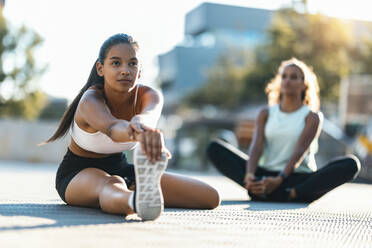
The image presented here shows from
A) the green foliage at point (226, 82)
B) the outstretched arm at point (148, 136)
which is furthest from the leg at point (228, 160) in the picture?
the green foliage at point (226, 82)

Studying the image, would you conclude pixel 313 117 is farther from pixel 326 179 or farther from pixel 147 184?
pixel 147 184

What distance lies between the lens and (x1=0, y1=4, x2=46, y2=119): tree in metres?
28.6

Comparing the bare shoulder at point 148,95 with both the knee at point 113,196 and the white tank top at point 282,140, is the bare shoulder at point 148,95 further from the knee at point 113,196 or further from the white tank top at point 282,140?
the white tank top at point 282,140

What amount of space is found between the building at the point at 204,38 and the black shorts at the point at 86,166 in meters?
42.2

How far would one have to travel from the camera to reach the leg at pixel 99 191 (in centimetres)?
303

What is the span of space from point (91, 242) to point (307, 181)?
318cm

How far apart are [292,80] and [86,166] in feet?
7.68

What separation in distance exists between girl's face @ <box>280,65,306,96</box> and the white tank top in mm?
203

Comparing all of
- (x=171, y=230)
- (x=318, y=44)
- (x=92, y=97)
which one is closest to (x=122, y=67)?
(x=92, y=97)

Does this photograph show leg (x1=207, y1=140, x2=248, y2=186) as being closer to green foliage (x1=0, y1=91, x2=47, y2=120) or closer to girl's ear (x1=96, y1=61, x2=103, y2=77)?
girl's ear (x1=96, y1=61, x2=103, y2=77)

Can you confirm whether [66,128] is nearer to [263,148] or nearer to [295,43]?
[263,148]

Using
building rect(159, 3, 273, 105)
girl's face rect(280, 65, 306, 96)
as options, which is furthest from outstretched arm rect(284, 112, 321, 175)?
building rect(159, 3, 273, 105)

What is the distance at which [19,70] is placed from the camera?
93.6 feet

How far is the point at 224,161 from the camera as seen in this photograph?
549cm
